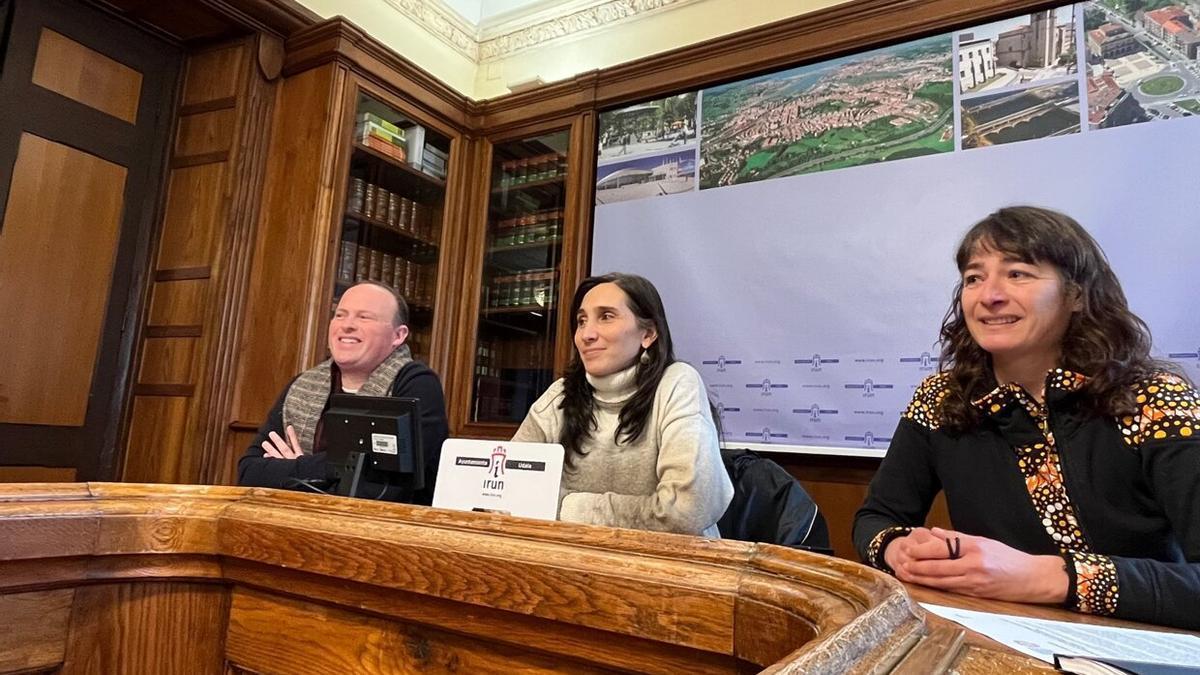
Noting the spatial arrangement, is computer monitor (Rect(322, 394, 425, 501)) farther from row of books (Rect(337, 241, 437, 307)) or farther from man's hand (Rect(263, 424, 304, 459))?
row of books (Rect(337, 241, 437, 307))

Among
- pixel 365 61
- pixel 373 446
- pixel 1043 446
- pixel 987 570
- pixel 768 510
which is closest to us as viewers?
pixel 987 570

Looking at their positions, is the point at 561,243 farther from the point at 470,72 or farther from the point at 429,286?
the point at 470,72

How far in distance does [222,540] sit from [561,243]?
2.67m

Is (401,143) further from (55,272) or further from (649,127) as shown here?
(55,272)

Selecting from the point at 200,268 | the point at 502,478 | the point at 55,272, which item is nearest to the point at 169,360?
the point at 200,268

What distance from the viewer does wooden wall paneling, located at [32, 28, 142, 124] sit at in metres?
2.57

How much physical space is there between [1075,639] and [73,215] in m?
3.21

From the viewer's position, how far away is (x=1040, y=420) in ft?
3.41

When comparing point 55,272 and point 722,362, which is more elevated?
point 55,272

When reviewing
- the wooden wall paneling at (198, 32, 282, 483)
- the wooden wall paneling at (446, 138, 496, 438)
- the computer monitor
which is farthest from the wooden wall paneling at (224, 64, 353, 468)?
the computer monitor

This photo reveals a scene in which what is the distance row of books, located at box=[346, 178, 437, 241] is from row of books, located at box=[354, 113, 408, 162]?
0.16 metres

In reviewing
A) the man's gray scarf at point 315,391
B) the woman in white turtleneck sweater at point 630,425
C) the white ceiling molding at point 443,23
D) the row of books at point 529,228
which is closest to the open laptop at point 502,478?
the woman in white turtleneck sweater at point 630,425

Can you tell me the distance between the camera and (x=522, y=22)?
12.0 ft

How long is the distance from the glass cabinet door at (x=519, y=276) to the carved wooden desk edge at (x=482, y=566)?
2.57m
